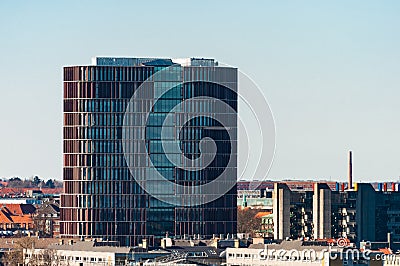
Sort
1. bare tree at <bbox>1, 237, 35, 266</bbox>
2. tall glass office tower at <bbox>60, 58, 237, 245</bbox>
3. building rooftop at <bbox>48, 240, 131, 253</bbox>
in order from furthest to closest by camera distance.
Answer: tall glass office tower at <bbox>60, 58, 237, 245</bbox>
bare tree at <bbox>1, 237, 35, 266</bbox>
building rooftop at <bbox>48, 240, 131, 253</bbox>

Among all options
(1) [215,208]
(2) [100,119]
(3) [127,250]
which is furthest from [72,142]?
(3) [127,250]

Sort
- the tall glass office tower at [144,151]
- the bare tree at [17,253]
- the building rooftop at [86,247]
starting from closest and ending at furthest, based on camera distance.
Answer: the building rooftop at [86,247] < the bare tree at [17,253] < the tall glass office tower at [144,151]

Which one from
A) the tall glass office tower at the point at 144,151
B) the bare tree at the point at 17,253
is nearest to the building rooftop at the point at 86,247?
the bare tree at the point at 17,253

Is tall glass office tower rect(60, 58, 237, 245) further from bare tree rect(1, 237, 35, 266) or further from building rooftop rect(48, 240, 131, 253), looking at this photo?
building rooftop rect(48, 240, 131, 253)

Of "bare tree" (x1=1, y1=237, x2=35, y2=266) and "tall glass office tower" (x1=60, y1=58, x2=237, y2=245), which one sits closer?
"bare tree" (x1=1, y1=237, x2=35, y2=266)

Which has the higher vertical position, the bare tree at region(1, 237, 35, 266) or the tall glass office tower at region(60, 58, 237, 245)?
the tall glass office tower at region(60, 58, 237, 245)

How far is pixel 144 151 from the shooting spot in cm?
19612

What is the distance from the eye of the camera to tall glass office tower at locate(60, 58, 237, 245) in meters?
194

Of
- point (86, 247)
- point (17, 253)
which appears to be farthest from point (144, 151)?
point (86, 247)

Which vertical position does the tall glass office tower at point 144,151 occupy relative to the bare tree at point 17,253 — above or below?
above

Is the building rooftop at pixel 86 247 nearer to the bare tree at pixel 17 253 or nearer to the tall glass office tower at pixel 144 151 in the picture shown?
the bare tree at pixel 17 253

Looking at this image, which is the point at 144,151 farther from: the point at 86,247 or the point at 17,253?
the point at 86,247

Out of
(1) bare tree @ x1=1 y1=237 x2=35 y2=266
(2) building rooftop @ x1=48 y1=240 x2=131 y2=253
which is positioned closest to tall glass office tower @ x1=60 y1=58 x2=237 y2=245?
(1) bare tree @ x1=1 y1=237 x2=35 y2=266

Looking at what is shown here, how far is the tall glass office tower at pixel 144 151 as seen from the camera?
194 m
